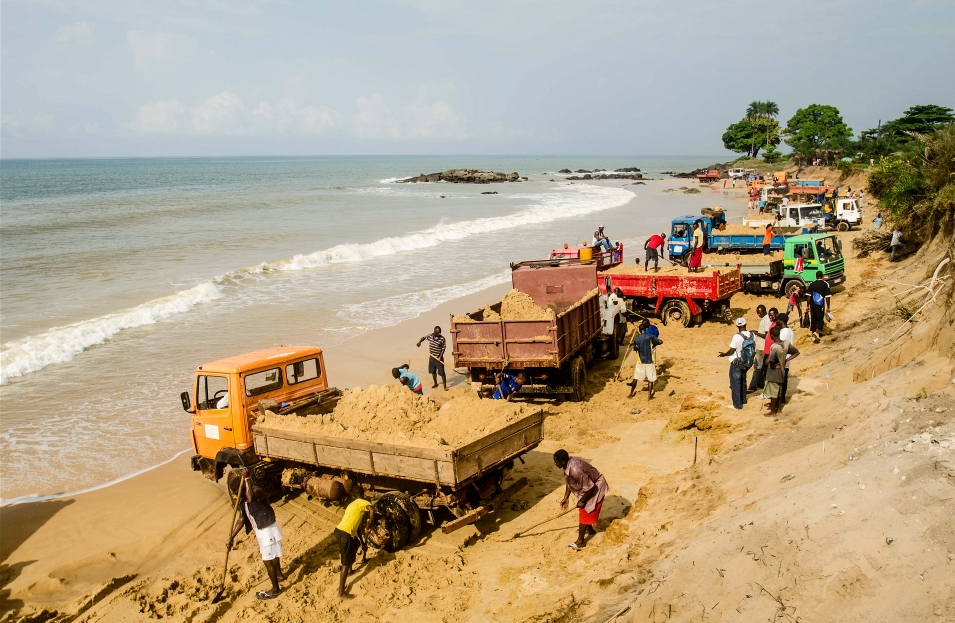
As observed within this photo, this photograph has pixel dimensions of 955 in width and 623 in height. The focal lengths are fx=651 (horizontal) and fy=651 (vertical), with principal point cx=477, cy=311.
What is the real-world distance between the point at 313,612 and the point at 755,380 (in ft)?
27.0

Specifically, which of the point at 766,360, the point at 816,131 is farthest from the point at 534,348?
the point at 816,131

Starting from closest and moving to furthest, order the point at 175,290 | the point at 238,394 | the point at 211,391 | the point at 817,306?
the point at 238,394
the point at 211,391
the point at 817,306
the point at 175,290

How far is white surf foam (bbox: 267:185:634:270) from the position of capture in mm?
30344

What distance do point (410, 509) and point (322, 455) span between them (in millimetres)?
1256

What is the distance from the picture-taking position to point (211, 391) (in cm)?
949

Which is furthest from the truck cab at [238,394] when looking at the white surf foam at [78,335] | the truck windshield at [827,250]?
the truck windshield at [827,250]

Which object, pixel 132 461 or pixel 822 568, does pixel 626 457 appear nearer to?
pixel 822 568

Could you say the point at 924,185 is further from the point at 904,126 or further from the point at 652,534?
the point at 904,126

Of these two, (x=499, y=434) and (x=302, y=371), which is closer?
(x=499, y=434)

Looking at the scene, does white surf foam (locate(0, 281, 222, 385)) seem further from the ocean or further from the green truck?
the green truck

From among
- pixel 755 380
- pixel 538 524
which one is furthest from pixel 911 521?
pixel 755 380

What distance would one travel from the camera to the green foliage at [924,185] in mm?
17805

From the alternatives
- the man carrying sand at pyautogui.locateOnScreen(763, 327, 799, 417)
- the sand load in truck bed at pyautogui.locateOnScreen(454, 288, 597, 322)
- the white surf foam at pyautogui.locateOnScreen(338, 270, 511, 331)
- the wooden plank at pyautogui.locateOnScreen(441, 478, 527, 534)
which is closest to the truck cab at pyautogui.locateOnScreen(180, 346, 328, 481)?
the wooden plank at pyautogui.locateOnScreen(441, 478, 527, 534)

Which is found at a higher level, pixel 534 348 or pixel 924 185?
pixel 924 185
